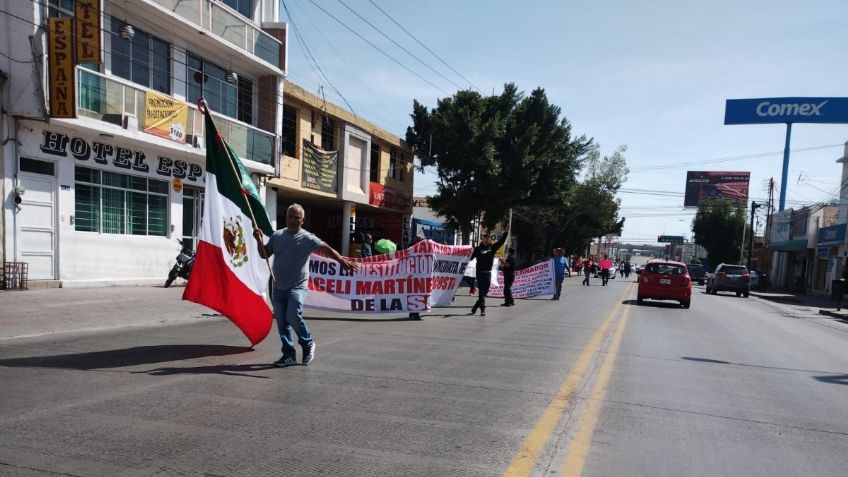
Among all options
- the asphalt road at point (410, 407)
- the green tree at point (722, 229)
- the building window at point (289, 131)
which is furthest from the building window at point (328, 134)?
the green tree at point (722, 229)

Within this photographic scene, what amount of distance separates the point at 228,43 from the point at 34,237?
806 cm

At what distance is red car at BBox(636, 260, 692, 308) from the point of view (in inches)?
725

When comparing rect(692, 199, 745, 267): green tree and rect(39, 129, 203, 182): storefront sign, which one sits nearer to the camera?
rect(39, 129, 203, 182): storefront sign

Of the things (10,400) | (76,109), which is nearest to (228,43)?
(76,109)

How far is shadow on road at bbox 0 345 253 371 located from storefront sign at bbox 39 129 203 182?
856 cm

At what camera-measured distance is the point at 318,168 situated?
24.4 m

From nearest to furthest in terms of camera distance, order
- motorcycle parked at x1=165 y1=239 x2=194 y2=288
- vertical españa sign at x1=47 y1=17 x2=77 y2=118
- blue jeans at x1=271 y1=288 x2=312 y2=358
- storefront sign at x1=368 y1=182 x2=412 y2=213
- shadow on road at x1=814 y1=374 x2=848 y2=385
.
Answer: blue jeans at x1=271 y1=288 x2=312 y2=358 → shadow on road at x1=814 y1=374 x2=848 y2=385 → vertical españa sign at x1=47 y1=17 x2=77 y2=118 → motorcycle parked at x1=165 y1=239 x2=194 y2=288 → storefront sign at x1=368 y1=182 x2=412 y2=213

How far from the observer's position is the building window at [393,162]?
103 feet

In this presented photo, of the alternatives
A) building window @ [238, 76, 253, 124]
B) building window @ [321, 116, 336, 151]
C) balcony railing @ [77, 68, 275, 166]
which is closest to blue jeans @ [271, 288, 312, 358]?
balcony railing @ [77, 68, 275, 166]

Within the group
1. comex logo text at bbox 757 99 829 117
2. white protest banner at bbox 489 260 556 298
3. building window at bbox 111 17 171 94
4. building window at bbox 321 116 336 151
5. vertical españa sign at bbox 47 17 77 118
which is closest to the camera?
vertical españa sign at bbox 47 17 77 118

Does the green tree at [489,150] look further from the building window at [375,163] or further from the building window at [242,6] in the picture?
the building window at [242,6]

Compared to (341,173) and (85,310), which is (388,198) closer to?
(341,173)

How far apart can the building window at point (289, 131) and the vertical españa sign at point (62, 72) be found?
9.83 m

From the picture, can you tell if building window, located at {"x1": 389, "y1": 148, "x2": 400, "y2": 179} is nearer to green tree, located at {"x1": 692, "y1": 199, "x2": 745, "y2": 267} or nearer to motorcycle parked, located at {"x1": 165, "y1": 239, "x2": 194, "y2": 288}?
motorcycle parked, located at {"x1": 165, "y1": 239, "x2": 194, "y2": 288}
